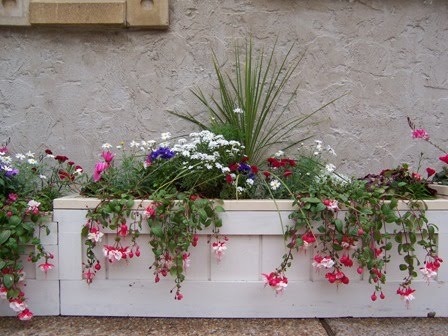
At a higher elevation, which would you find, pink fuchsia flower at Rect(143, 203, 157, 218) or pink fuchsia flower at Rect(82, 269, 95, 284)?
pink fuchsia flower at Rect(143, 203, 157, 218)

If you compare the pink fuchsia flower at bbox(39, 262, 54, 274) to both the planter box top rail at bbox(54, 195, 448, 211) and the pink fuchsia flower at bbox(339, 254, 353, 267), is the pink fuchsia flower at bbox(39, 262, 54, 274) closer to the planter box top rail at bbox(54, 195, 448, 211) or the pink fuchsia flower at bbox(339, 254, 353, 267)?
the planter box top rail at bbox(54, 195, 448, 211)

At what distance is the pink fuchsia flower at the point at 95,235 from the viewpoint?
1.75 m

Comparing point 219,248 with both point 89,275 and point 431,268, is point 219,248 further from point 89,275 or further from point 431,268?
point 431,268

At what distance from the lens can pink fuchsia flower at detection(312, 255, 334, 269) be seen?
1.72 meters

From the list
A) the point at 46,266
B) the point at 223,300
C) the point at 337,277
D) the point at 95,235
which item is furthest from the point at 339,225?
the point at 46,266

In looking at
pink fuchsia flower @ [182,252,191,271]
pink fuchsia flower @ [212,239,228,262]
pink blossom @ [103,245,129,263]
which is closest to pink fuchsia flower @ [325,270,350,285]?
pink fuchsia flower @ [212,239,228,262]

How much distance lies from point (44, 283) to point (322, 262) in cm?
126

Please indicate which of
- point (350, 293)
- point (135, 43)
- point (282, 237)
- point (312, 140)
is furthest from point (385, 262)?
point (135, 43)

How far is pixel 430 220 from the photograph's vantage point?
1.85 m

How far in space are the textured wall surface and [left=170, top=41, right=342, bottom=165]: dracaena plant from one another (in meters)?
0.06

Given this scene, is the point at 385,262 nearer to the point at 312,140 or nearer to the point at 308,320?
the point at 308,320

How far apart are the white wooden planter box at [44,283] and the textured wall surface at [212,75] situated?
2.88 feet

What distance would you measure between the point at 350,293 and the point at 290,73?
140 cm

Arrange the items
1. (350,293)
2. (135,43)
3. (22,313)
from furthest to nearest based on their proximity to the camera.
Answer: (135,43) < (350,293) < (22,313)
